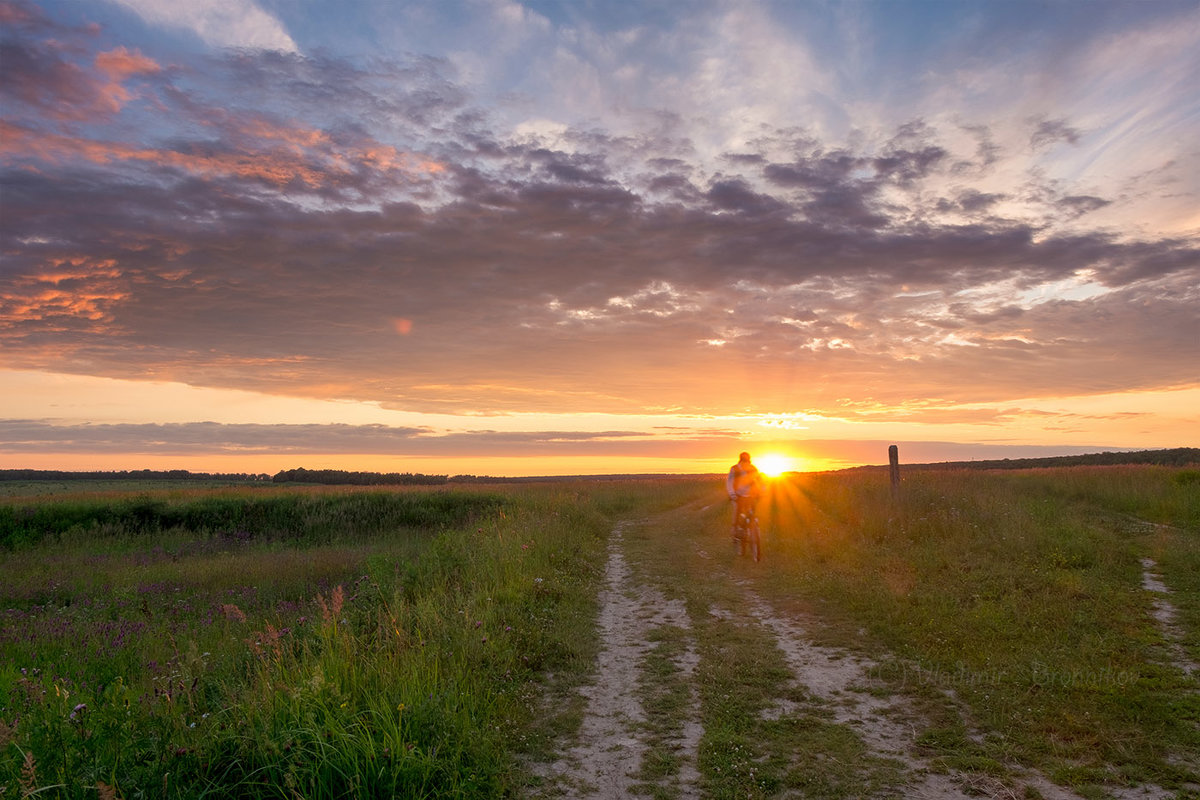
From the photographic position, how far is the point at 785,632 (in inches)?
373

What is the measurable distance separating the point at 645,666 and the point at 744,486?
856 centimetres

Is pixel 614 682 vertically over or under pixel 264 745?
under

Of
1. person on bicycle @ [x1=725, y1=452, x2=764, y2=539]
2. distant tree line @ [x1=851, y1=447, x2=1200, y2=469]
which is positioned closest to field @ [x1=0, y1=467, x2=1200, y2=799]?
person on bicycle @ [x1=725, y1=452, x2=764, y2=539]

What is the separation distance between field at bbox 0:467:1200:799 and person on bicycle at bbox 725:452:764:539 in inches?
55.1

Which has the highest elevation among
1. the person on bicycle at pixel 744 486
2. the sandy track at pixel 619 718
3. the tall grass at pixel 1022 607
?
the person on bicycle at pixel 744 486

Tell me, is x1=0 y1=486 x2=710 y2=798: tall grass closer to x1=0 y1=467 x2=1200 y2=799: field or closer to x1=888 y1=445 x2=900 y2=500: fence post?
x1=0 y1=467 x2=1200 y2=799: field

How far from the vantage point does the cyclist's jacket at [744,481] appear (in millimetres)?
15969

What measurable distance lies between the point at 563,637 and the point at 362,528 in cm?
2153

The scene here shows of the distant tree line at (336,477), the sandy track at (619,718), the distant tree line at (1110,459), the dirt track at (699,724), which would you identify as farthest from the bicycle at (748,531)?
the distant tree line at (336,477)

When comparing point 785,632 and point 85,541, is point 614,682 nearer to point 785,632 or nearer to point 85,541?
point 785,632

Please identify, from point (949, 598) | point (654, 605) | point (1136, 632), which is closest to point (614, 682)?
point (654, 605)

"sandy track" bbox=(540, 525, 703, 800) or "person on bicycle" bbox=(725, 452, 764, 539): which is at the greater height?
"person on bicycle" bbox=(725, 452, 764, 539)

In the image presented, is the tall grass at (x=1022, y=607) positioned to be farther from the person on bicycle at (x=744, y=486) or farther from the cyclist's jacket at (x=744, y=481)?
the cyclist's jacket at (x=744, y=481)

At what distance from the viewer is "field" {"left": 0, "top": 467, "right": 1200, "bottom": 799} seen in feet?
15.7
